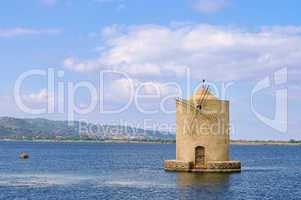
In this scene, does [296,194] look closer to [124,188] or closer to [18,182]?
[124,188]

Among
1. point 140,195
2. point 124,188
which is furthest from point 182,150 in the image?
point 140,195

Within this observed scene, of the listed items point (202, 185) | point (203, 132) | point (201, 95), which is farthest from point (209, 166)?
point (202, 185)

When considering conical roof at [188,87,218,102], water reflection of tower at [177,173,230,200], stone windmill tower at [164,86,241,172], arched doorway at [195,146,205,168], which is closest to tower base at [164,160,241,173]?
stone windmill tower at [164,86,241,172]

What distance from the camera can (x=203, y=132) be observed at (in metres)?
44.1

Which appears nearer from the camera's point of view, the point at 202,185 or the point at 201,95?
the point at 202,185

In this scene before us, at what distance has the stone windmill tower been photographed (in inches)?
1734

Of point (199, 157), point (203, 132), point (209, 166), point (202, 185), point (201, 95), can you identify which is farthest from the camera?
point (199, 157)

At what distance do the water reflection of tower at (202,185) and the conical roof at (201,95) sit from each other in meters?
5.39

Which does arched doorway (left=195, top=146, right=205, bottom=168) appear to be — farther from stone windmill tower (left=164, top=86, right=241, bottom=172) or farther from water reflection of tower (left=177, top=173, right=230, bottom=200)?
water reflection of tower (left=177, top=173, right=230, bottom=200)


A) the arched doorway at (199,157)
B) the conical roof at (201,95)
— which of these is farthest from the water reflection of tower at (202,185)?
the conical roof at (201,95)

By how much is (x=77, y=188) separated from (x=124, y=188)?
2.88m

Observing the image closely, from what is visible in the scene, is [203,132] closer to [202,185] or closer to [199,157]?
[199,157]

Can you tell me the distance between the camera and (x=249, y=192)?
35812 mm

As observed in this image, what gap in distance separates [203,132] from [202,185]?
7.12m
